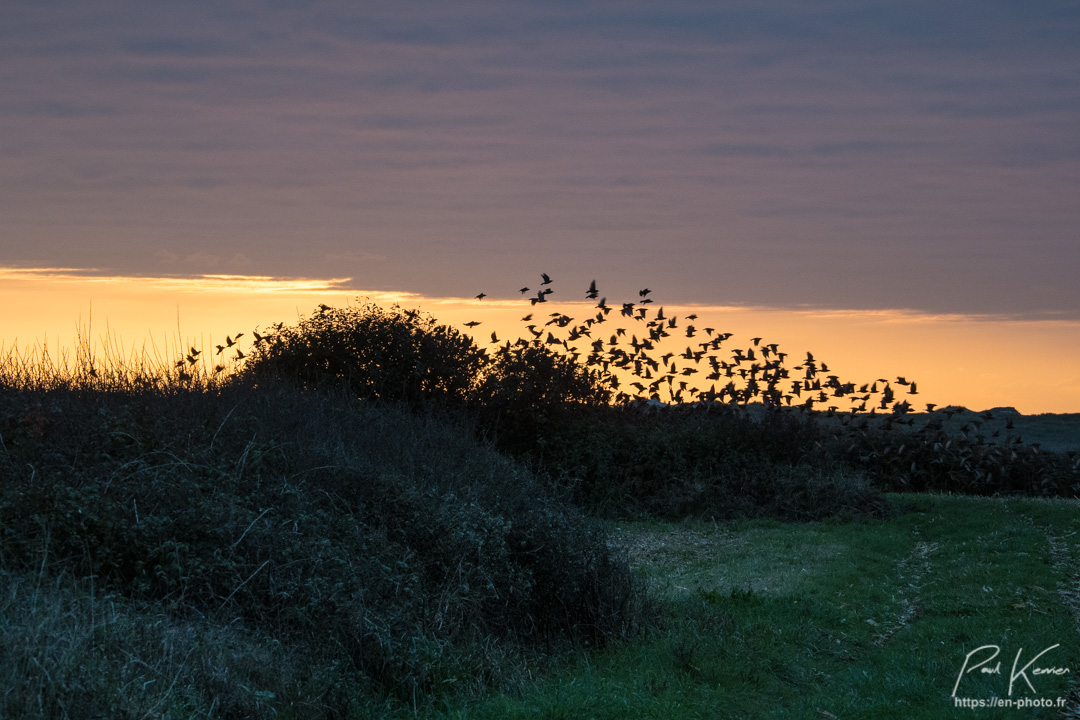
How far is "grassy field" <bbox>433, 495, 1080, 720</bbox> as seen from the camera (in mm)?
6793

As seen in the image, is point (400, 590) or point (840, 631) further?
point (840, 631)

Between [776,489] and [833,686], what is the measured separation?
10.1 metres

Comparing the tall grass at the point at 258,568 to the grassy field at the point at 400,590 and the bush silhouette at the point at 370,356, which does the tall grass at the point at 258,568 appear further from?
the bush silhouette at the point at 370,356

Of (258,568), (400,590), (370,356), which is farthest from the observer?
(370,356)

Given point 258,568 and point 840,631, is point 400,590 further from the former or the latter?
point 840,631

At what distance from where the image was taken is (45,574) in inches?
249
